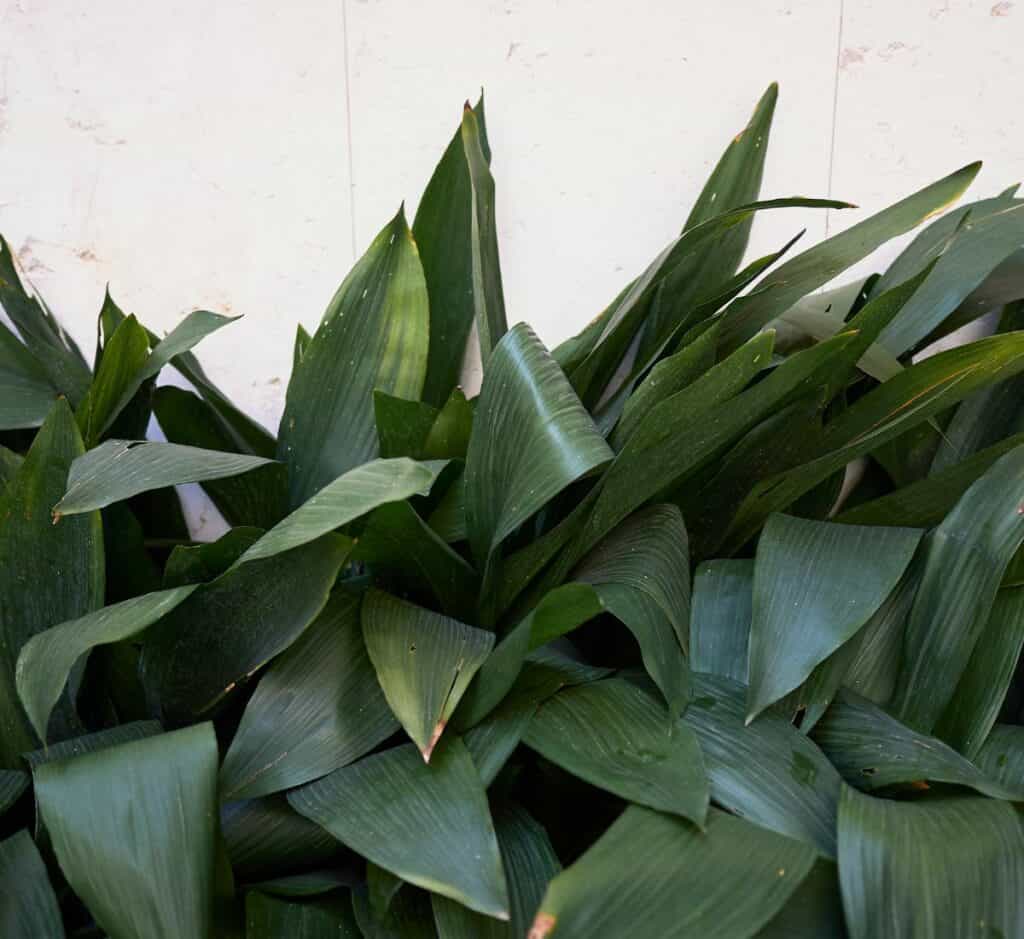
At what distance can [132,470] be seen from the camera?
21.3 inches

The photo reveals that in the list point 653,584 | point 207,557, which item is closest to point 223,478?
point 207,557

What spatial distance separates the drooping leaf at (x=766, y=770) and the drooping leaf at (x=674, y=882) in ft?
0.09

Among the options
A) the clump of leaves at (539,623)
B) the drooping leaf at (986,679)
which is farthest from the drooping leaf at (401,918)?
the drooping leaf at (986,679)

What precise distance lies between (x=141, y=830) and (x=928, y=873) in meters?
0.38

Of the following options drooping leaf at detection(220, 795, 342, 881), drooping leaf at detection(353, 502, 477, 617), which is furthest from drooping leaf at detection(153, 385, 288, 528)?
drooping leaf at detection(220, 795, 342, 881)

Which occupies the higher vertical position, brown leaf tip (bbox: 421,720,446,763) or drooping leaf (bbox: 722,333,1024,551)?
drooping leaf (bbox: 722,333,1024,551)

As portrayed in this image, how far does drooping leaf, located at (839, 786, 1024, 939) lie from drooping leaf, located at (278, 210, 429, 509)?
1.26 feet

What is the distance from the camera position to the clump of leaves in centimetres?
47

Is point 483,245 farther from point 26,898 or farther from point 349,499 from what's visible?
point 26,898

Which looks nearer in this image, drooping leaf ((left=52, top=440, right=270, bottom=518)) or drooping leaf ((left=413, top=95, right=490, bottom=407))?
drooping leaf ((left=52, top=440, right=270, bottom=518))

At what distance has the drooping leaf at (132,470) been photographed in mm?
522

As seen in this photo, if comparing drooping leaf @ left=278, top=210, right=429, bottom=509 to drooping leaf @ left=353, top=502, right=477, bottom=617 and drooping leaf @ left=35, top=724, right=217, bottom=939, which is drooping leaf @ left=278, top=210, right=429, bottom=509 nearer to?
drooping leaf @ left=353, top=502, right=477, bottom=617

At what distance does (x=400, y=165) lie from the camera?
0.81m

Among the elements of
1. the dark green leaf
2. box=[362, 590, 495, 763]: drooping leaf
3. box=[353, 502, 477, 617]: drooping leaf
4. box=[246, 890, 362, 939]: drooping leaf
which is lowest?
box=[246, 890, 362, 939]: drooping leaf
